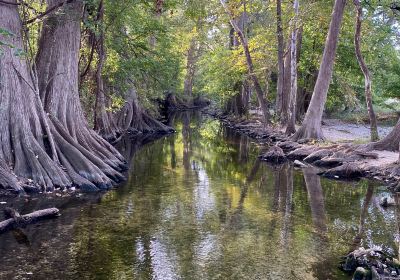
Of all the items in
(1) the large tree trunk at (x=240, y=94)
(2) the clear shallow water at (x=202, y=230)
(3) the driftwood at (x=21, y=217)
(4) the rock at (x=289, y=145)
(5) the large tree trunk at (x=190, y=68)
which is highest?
(5) the large tree trunk at (x=190, y=68)

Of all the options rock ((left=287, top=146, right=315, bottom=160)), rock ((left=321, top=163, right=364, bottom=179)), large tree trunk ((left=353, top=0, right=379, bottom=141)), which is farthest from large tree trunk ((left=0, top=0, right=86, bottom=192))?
large tree trunk ((left=353, top=0, right=379, bottom=141))

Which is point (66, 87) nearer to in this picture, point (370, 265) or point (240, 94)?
point (370, 265)

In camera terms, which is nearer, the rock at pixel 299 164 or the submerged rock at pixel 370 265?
the submerged rock at pixel 370 265

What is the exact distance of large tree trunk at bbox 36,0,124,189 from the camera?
1342cm

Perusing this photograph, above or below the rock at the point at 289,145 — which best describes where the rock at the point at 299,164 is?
below

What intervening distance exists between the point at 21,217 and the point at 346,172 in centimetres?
1063

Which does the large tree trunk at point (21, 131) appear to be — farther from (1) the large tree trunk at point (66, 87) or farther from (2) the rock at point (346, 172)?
(2) the rock at point (346, 172)

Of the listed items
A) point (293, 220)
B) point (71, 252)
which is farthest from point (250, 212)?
point (71, 252)

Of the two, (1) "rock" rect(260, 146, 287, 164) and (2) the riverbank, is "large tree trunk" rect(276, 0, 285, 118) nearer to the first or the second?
(2) the riverbank

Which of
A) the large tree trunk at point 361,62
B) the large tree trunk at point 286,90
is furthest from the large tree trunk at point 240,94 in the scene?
the large tree trunk at point 361,62

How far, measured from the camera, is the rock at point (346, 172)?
15.7 m

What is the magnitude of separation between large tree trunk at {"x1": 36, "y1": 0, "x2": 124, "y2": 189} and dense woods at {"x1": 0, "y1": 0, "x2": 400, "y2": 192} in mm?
33

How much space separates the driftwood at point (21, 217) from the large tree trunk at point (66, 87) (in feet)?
10.9

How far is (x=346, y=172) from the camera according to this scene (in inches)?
619
